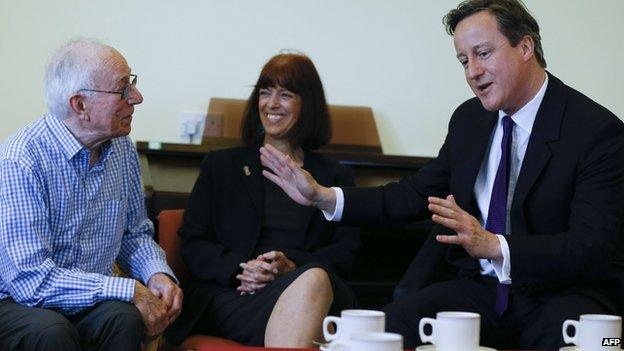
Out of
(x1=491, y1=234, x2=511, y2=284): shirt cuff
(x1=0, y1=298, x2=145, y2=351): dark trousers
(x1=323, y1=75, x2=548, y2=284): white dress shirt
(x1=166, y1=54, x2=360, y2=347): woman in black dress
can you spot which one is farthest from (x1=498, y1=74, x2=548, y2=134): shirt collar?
(x1=0, y1=298, x2=145, y2=351): dark trousers

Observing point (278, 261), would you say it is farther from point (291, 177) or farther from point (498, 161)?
point (498, 161)

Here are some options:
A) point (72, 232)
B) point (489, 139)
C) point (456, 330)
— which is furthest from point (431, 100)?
point (456, 330)

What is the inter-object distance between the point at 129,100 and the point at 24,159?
351 millimetres

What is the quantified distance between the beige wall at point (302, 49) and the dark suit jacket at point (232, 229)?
0.94m

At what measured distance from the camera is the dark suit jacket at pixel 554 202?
7.80ft

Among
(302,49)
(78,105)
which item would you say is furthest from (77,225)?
(302,49)

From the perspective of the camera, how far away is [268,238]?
3.03m

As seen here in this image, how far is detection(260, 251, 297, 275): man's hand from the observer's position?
2811 mm

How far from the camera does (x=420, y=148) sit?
13.5ft

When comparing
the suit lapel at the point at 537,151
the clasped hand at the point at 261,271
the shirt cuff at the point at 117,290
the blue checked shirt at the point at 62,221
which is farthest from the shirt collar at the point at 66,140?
the suit lapel at the point at 537,151

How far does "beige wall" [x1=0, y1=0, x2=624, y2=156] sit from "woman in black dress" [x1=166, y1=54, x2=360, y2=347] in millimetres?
861

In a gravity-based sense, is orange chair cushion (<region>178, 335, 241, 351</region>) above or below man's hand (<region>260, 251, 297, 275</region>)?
below

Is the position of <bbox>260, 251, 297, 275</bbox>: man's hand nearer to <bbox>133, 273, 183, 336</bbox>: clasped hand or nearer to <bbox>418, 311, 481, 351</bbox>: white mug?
<bbox>133, 273, 183, 336</bbox>: clasped hand

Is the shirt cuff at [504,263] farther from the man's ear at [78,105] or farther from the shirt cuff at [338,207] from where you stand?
the man's ear at [78,105]
